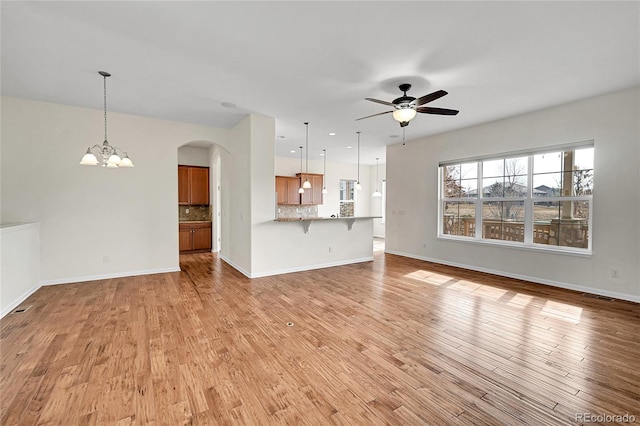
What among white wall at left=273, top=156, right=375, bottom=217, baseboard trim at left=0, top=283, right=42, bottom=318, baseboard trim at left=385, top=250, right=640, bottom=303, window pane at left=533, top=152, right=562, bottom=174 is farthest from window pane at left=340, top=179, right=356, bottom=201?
baseboard trim at left=0, top=283, right=42, bottom=318

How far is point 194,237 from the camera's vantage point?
24.3 ft

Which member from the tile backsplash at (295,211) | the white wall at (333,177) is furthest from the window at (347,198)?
the tile backsplash at (295,211)

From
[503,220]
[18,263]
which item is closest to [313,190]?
[503,220]

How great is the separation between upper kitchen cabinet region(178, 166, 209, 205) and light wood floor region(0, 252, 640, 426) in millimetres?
3670

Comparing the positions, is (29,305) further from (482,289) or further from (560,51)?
(560,51)

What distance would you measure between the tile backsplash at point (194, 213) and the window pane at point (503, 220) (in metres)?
6.88

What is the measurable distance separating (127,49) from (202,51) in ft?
2.45

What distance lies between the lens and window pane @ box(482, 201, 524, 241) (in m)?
5.07

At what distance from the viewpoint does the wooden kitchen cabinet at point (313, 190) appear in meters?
9.09

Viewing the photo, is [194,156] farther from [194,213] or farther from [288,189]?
[288,189]

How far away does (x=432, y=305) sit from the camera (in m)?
3.58

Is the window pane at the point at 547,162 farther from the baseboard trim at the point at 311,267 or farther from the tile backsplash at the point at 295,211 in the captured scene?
the tile backsplash at the point at 295,211

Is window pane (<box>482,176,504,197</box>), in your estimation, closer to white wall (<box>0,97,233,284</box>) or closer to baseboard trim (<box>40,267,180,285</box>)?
white wall (<box>0,97,233,284</box>)

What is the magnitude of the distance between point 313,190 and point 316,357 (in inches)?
283
